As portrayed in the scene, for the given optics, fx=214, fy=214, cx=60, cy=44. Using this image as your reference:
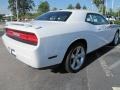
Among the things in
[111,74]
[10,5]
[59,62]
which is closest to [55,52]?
[59,62]

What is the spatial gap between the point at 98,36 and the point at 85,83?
1.93 meters

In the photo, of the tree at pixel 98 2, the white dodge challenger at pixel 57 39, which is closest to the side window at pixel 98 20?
the white dodge challenger at pixel 57 39

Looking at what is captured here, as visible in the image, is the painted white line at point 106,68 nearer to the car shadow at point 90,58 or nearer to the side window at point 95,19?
the car shadow at point 90,58

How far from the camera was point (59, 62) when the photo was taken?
15.2ft

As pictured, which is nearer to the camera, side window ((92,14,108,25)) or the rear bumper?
the rear bumper

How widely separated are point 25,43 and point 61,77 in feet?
3.90

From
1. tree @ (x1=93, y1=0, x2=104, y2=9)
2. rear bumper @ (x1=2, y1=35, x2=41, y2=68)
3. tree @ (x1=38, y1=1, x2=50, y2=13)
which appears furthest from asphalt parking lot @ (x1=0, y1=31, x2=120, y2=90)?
tree @ (x1=38, y1=1, x2=50, y2=13)

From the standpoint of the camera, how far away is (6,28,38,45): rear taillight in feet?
13.7

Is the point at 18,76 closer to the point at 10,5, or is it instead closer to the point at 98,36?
the point at 98,36

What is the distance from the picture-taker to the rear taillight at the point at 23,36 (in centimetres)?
419

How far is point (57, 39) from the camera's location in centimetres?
441

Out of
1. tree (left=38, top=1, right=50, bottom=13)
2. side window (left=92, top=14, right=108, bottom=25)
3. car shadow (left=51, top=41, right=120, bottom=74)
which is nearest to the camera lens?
car shadow (left=51, top=41, right=120, bottom=74)

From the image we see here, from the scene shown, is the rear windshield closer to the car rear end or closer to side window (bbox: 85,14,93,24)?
side window (bbox: 85,14,93,24)

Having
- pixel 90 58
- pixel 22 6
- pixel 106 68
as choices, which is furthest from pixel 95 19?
pixel 22 6
